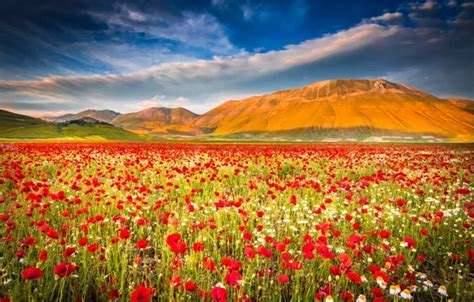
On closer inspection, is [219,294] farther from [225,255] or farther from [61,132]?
[61,132]

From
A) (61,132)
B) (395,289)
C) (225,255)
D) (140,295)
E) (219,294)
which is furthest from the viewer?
(61,132)

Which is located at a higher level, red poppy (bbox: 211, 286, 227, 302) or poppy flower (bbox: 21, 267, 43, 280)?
poppy flower (bbox: 21, 267, 43, 280)

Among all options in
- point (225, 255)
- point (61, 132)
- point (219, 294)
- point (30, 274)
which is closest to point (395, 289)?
point (219, 294)

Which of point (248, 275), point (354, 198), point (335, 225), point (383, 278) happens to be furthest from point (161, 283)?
point (354, 198)

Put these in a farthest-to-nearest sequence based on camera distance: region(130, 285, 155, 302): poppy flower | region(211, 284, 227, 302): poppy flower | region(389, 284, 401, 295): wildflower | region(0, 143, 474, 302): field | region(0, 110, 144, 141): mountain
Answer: region(0, 110, 144, 141): mountain < region(0, 143, 474, 302): field < region(389, 284, 401, 295): wildflower < region(211, 284, 227, 302): poppy flower < region(130, 285, 155, 302): poppy flower

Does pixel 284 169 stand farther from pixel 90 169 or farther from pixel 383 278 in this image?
pixel 383 278

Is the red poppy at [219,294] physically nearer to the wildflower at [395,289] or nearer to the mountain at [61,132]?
the wildflower at [395,289]

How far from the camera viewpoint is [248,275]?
377 cm

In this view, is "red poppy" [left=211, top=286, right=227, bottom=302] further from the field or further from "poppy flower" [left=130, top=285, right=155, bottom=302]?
"poppy flower" [left=130, top=285, right=155, bottom=302]

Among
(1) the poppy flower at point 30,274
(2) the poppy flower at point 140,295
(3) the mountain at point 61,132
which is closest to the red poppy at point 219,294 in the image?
(2) the poppy flower at point 140,295

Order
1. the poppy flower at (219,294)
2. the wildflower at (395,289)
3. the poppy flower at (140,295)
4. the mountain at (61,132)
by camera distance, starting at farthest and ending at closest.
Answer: the mountain at (61,132), the wildflower at (395,289), the poppy flower at (219,294), the poppy flower at (140,295)

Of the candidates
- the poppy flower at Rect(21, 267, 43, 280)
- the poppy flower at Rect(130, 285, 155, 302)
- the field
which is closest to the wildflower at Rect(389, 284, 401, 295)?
the field

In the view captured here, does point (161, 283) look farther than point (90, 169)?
No

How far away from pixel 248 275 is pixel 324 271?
51.0 inches
